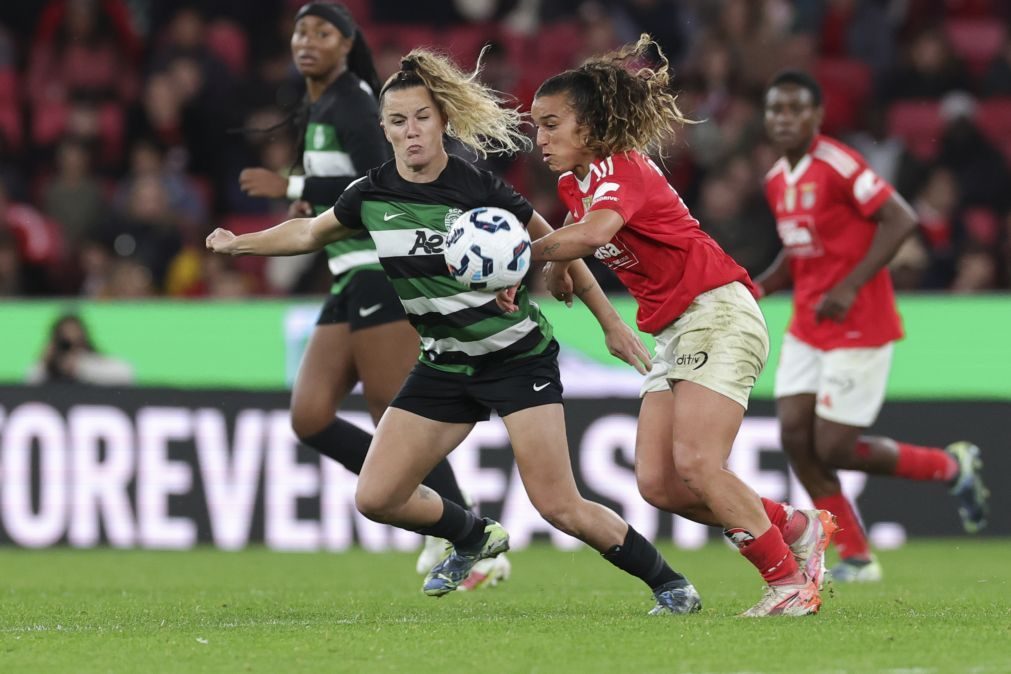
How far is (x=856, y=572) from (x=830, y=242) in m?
1.78

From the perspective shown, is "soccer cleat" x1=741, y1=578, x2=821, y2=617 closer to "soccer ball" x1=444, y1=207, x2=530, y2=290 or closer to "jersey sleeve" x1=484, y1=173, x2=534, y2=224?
"soccer ball" x1=444, y1=207, x2=530, y2=290

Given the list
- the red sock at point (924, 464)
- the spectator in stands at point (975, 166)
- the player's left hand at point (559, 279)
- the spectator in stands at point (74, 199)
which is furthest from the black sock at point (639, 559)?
the spectator in stands at point (74, 199)

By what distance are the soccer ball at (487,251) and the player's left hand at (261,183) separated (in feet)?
5.82

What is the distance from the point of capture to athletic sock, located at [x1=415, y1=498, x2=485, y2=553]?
23.4 feet

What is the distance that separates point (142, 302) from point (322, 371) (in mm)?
5131

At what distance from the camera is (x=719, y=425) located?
653cm

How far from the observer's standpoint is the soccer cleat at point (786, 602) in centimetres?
657

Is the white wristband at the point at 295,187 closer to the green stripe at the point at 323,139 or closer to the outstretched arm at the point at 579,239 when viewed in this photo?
the green stripe at the point at 323,139

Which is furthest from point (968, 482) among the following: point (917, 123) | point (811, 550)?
point (917, 123)

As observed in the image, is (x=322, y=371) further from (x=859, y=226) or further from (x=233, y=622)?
(x=859, y=226)

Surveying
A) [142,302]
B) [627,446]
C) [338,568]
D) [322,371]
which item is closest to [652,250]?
[322,371]

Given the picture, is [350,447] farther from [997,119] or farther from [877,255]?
[997,119]

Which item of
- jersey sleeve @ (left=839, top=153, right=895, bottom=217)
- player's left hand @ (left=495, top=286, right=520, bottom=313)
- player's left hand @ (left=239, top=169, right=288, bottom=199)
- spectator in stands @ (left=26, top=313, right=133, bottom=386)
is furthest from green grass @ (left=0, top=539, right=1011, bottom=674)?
spectator in stands @ (left=26, top=313, right=133, bottom=386)

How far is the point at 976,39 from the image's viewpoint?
16.8m
